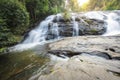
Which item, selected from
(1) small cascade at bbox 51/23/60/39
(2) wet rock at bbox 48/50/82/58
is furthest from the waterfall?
(2) wet rock at bbox 48/50/82/58

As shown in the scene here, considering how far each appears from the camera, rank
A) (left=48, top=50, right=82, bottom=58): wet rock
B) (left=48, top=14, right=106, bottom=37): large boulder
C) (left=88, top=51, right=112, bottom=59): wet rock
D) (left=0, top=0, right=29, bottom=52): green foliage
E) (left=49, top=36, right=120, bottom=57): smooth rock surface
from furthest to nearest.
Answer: (left=48, top=14, right=106, bottom=37): large boulder → (left=0, top=0, right=29, bottom=52): green foliage → (left=48, top=50, right=82, bottom=58): wet rock → (left=49, top=36, right=120, bottom=57): smooth rock surface → (left=88, top=51, right=112, bottom=59): wet rock

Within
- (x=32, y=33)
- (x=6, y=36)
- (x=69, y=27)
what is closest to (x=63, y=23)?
(x=69, y=27)

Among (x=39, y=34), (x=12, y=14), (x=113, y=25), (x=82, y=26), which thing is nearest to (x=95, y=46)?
(x=12, y=14)

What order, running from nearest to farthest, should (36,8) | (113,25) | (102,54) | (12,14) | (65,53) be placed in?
(102,54), (65,53), (12,14), (113,25), (36,8)

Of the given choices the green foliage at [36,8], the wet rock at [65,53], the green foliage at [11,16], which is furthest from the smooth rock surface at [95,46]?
the green foliage at [36,8]

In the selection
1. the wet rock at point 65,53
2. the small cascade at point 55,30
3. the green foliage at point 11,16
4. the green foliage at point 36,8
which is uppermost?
the green foliage at point 36,8

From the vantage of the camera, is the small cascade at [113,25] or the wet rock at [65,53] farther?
the small cascade at [113,25]

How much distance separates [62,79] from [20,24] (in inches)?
286

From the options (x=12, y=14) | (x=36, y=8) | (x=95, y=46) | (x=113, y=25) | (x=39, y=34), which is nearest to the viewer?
(x=95, y=46)

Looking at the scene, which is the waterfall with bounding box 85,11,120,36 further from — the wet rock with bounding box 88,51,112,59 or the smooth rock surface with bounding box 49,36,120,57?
the wet rock with bounding box 88,51,112,59

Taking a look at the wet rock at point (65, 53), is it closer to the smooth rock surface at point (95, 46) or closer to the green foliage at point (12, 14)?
the smooth rock surface at point (95, 46)

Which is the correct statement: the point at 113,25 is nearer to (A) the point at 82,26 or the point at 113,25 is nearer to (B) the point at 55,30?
(A) the point at 82,26

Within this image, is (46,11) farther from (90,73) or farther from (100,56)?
(90,73)

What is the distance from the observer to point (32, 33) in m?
12.1
